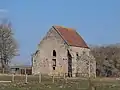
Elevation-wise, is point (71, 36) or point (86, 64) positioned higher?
point (71, 36)

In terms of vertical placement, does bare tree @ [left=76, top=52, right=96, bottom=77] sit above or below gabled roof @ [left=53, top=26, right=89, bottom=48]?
below

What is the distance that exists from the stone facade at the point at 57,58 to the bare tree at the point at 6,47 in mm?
6083

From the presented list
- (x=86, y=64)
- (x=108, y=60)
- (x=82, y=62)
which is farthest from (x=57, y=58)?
(x=108, y=60)

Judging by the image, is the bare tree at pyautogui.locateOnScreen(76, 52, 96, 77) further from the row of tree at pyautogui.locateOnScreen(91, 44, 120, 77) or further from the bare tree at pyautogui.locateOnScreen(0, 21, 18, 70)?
the bare tree at pyautogui.locateOnScreen(0, 21, 18, 70)

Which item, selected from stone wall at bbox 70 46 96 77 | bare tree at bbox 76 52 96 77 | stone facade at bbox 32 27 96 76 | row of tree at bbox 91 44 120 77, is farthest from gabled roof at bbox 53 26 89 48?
row of tree at bbox 91 44 120 77

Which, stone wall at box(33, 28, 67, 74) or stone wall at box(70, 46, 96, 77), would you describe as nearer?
stone wall at box(70, 46, 96, 77)

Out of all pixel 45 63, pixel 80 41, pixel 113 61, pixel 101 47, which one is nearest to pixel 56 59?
pixel 45 63

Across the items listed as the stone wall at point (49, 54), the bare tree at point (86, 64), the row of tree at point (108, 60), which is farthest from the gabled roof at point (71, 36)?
the row of tree at point (108, 60)

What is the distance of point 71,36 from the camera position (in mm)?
96500

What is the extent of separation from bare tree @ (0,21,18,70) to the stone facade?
6.08 m

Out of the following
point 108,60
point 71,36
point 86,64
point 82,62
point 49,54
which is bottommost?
point 86,64

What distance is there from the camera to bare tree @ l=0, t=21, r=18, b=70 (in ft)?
311

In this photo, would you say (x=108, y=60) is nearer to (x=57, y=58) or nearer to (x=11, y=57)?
(x=57, y=58)

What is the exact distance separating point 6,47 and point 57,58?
14206mm
